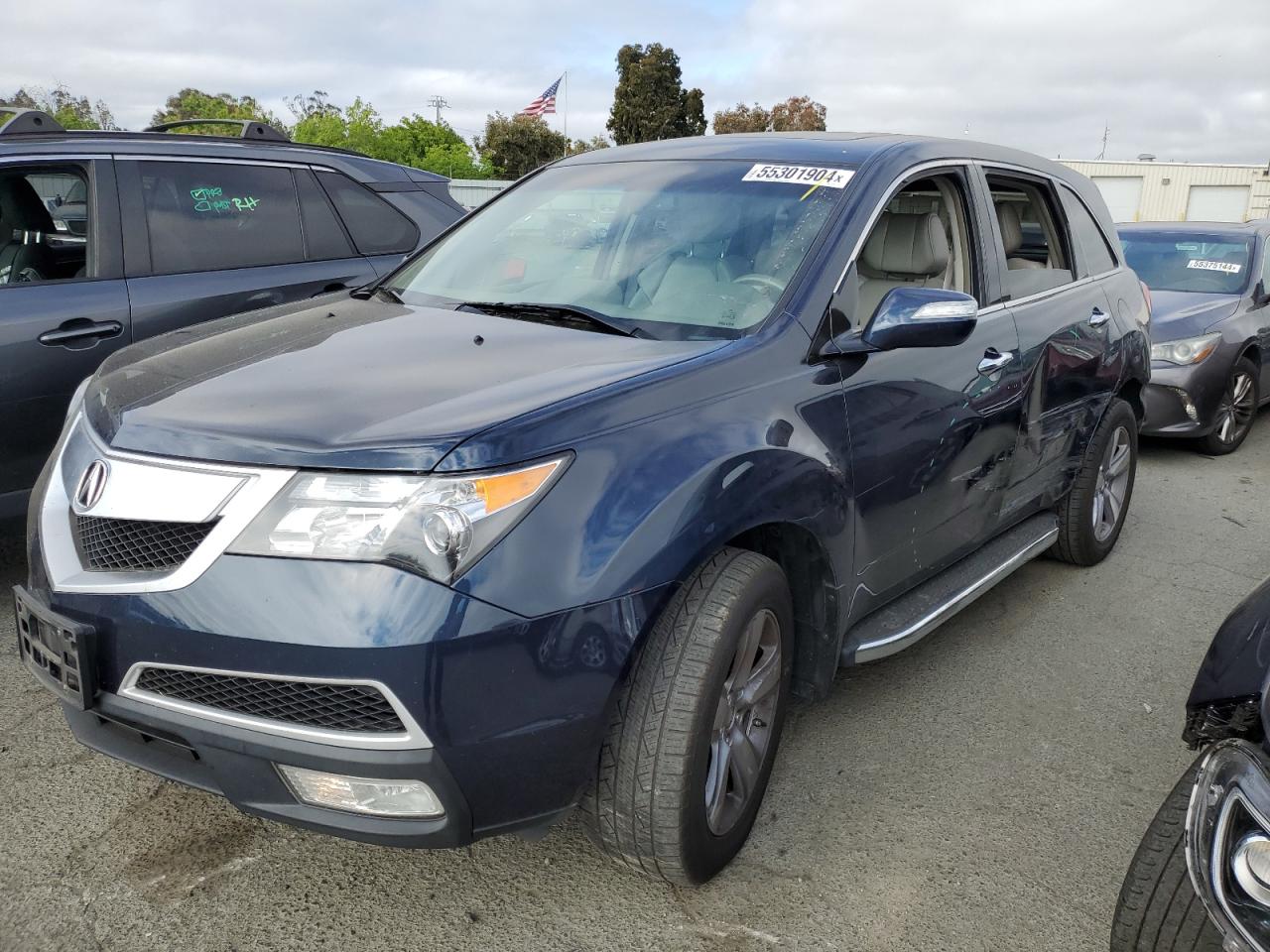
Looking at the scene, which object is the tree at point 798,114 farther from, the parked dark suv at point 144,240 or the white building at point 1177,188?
the parked dark suv at point 144,240

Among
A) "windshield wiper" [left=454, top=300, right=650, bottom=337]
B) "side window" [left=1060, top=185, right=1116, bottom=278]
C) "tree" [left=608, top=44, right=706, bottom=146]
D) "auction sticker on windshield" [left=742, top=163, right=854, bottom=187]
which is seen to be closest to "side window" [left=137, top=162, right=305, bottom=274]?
"windshield wiper" [left=454, top=300, right=650, bottom=337]

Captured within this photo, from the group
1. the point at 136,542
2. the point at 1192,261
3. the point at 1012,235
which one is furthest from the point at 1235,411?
the point at 136,542

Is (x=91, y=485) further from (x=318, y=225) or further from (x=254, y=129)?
(x=254, y=129)

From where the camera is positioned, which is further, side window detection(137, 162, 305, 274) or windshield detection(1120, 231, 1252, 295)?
windshield detection(1120, 231, 1252, 295)

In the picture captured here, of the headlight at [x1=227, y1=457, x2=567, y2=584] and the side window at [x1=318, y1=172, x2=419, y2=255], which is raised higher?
the side window at [x1=318, y1=172, x2=419, y2=255]

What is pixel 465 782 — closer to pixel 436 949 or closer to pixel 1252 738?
pixel 436 949

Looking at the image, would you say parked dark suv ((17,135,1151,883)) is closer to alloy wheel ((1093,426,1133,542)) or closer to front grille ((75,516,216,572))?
front grille ((75,516,216,572))

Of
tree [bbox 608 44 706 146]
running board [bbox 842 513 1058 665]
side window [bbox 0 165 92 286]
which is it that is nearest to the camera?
running board [bbox 842 513 1058 665]

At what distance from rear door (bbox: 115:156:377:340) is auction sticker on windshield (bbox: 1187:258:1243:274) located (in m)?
6.47

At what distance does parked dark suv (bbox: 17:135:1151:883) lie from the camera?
1972mm

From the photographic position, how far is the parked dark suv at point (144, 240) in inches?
155

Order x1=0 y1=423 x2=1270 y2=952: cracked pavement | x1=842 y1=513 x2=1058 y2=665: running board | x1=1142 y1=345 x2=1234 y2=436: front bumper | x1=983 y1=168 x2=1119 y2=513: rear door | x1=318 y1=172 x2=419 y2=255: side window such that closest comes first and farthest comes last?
x1=0 y1=423 x2=1270 y2=952: cracked pavement < x1=842 y1=513 x2=1058 y2=665: running board < x1=983 y1=168 x2=1119 y2=513: rear door < x1=318 y1=172 x2=419 y2=255: side window < x1=1142 y1=345 x2=1234 y2=436: front bumper

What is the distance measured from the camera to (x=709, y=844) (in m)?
2.43

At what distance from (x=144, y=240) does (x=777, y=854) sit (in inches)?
138
